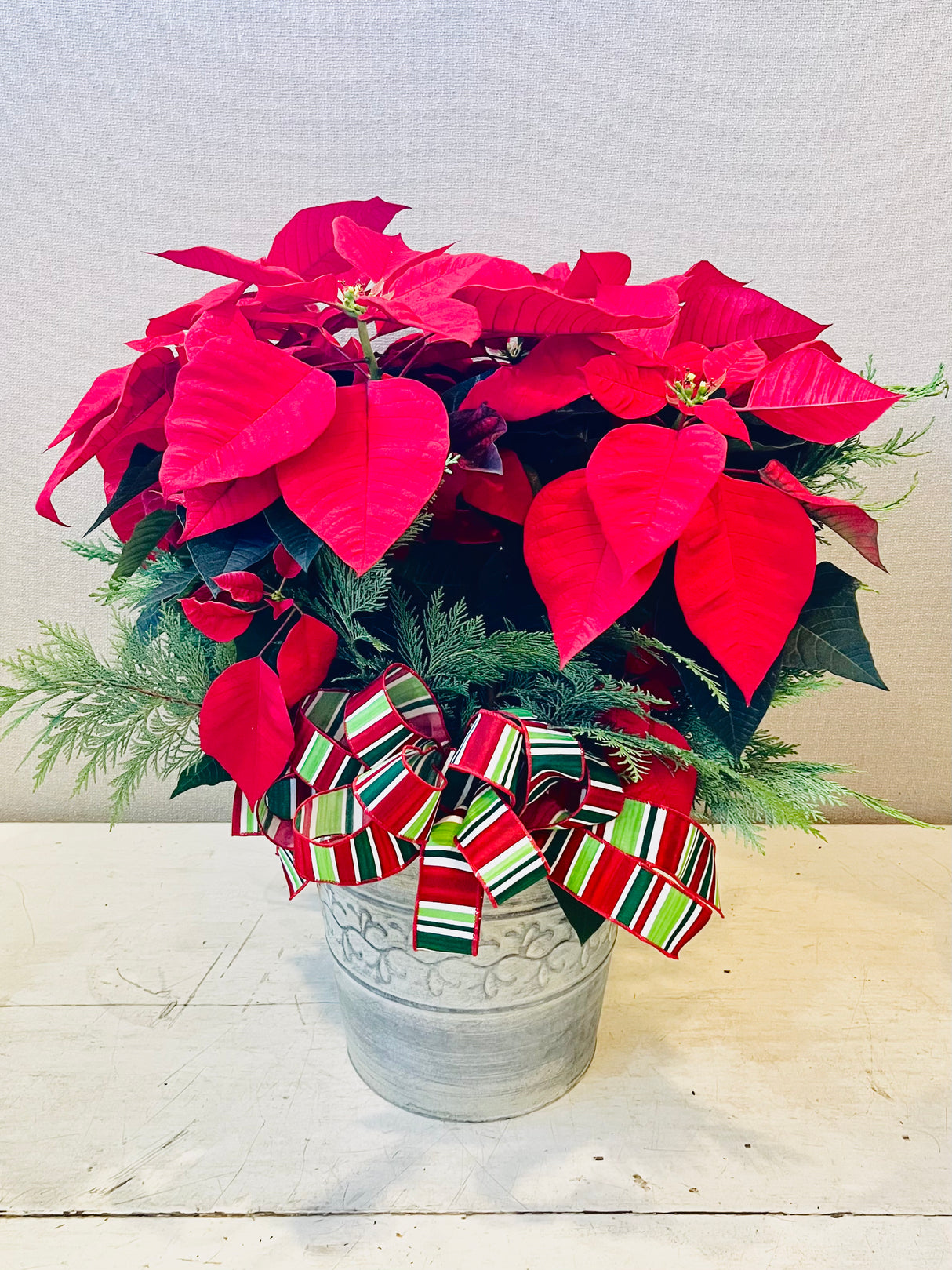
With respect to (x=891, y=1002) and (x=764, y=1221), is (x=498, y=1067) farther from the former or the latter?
(x=891, y=1002)

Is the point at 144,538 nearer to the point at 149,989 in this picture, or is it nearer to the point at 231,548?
the point at 231,548

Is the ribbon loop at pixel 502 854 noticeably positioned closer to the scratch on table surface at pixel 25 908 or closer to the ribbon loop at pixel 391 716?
the ribbon loop at pixel 391 716

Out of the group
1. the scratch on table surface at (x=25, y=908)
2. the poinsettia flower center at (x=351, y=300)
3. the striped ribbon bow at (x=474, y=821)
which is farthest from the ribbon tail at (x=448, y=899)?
the scratch on table surface at (x=25, y=908)

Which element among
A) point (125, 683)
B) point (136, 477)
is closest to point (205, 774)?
point (125, 683)

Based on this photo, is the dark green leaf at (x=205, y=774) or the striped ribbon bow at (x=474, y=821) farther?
the dark green leaf at (x=205, y=774)

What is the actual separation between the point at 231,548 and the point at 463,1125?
0.36 metres

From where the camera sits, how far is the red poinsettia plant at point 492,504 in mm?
330

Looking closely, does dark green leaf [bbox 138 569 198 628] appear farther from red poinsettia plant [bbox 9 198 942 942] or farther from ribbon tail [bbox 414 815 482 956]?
ribbon tail [bbox 414 815 482 956]

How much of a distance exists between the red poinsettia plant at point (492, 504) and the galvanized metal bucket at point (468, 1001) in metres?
0.06

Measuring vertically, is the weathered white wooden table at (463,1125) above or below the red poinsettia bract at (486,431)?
below

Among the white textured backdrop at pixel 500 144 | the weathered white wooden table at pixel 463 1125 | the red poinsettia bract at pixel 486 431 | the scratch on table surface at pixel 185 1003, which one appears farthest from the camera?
the white textured backdrop at pixel 500 144

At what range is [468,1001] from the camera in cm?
47

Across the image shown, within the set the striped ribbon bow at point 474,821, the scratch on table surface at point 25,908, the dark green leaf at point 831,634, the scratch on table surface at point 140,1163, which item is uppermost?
the dark green leaf at point 831,634

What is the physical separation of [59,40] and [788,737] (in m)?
0.95
